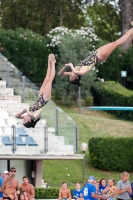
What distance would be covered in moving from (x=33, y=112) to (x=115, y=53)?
95.2ft

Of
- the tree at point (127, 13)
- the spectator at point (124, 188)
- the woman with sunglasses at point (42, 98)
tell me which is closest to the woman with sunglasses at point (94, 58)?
the woman with sunglasses at point (42, 98)

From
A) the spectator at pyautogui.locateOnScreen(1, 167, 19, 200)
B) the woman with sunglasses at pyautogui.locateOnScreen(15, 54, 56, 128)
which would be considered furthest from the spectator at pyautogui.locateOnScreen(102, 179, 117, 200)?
the woman with sunglasses at pyautogui.locateOnScreen(15, 54, 56, 128)

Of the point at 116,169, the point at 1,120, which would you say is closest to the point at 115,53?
the point at 116,169

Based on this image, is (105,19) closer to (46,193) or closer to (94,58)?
(46,193)

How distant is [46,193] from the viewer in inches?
970

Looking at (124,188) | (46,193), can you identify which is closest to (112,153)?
(46,193)

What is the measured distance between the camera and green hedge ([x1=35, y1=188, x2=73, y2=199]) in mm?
24562

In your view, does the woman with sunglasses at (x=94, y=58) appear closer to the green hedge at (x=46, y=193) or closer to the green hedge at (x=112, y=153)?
the green hedge at (x=46, y=193)

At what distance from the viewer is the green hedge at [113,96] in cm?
3969

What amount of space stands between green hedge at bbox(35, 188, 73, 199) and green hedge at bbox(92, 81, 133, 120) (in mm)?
14916

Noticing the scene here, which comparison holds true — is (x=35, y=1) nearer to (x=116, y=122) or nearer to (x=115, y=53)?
(x=115, y=53)

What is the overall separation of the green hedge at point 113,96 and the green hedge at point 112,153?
7.85 meters

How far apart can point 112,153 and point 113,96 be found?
9916 millimetres

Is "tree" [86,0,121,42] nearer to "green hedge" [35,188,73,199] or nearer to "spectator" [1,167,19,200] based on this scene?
"green hedge" [35,188,73,199]
